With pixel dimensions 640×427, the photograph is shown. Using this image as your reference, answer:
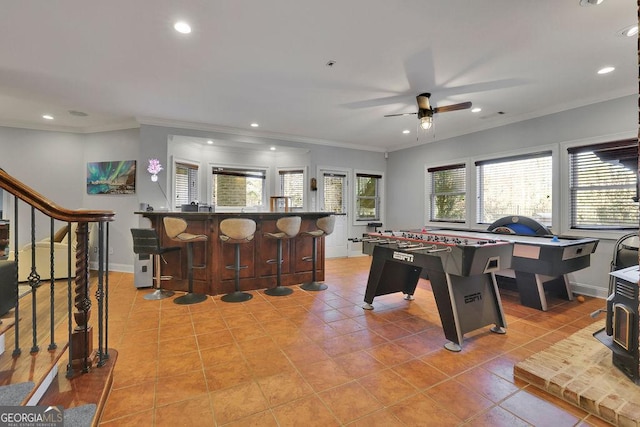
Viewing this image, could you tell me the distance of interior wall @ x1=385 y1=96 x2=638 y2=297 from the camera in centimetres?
385

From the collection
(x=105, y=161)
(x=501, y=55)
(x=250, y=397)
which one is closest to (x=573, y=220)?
(x=501, y=55)

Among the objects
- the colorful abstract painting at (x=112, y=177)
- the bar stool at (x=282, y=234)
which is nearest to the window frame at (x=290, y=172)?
the bar stool at (x=282, y=234)

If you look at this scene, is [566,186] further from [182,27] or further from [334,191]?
[182,27]

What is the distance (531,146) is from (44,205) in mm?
5833

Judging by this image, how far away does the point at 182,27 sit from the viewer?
247 cm

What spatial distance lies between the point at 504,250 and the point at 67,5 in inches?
161

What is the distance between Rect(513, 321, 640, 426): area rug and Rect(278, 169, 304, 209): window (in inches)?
198

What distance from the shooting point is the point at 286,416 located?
5.48 feet

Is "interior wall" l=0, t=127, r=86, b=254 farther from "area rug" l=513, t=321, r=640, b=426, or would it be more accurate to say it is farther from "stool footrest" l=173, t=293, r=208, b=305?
"area rug" l=513, t=321, r=640, b=426

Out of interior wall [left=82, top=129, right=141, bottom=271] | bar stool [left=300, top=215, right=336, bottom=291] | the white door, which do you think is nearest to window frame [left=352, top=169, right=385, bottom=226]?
the white door

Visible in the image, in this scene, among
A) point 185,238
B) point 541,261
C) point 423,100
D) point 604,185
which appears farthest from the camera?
point 604,185

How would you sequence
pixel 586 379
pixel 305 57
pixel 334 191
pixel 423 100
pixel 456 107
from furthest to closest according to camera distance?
pixel 334 191
pixel 423 100
pixel 456 107
pixel 305 57
pixel 586 379

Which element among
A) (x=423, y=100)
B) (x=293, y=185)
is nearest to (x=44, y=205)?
(x=423, y=100)

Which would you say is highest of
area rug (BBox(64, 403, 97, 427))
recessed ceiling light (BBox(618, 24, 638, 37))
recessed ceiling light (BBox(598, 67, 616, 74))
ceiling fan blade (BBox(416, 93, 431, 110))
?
recessed ceiling light (BBox(598, 67, 616, 74))
